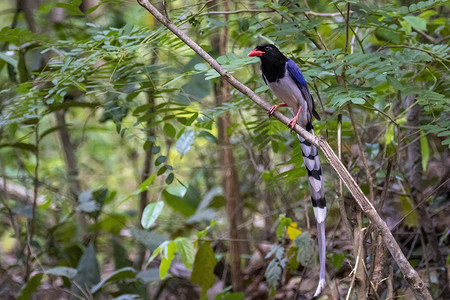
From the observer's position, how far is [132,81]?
2.57m

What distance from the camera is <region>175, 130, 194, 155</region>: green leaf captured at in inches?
106

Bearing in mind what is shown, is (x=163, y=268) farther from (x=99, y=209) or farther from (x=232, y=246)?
(x=99, y=209)

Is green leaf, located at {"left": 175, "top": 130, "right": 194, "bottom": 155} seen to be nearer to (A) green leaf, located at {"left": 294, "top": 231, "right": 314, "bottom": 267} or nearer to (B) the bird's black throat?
(B) the bird's black throat

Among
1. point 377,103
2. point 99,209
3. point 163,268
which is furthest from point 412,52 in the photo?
point 99,209

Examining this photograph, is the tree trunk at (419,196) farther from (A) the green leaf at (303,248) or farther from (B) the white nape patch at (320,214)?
(B) the white nape patch at (320,214)

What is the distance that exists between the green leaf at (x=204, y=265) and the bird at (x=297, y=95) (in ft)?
3.29

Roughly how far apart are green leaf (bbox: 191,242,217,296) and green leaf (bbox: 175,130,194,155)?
75cm

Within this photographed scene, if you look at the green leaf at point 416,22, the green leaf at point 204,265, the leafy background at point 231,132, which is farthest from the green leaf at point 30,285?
the green leaf at point 416,22

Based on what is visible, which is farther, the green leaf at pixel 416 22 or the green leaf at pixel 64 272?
the green leaf at pixel 64 272

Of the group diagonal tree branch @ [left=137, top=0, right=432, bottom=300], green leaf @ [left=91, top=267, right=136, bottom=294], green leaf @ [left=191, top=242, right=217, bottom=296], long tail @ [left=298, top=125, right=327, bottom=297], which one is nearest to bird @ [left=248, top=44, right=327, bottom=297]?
long tail @ [left=298, top=125, right=327, bottom=297]

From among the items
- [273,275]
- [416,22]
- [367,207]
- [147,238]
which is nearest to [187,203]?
[147,238]

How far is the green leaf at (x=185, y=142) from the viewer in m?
2.70

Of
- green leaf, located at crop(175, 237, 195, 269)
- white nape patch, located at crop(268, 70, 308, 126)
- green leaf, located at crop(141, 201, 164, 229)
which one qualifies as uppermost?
white nape patch, located at crop(268, 70, 308, 126)

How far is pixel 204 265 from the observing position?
10.3 ft
